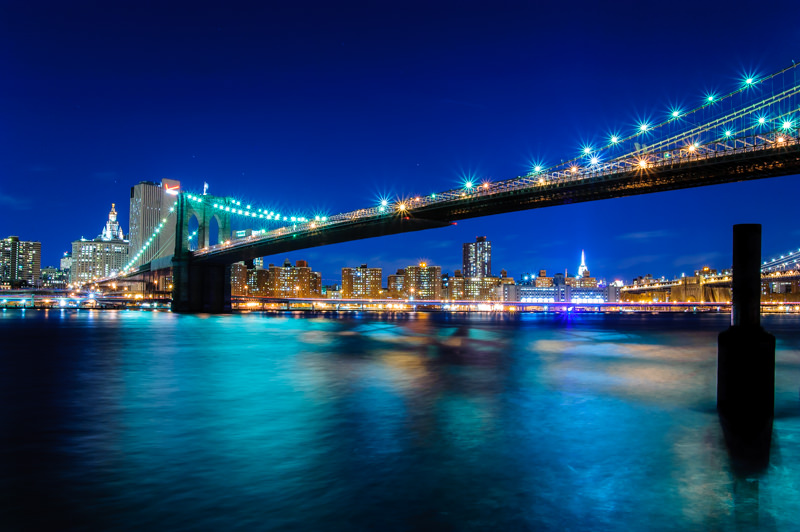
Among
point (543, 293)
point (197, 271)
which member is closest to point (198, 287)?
point (197, 271)

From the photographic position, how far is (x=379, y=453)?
351 inches

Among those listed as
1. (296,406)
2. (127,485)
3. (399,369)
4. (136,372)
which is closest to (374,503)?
(127,485)

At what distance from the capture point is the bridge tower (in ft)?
243

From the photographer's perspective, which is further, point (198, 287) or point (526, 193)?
point (198, 287)

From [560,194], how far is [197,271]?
4930cm

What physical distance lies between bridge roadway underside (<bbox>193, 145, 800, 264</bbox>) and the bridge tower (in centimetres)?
608

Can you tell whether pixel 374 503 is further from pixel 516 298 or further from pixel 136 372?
pixel 516 298

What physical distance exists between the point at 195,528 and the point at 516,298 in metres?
188

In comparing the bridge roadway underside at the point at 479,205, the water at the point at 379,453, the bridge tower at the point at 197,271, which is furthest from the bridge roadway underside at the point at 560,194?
the water at the point at 379,453

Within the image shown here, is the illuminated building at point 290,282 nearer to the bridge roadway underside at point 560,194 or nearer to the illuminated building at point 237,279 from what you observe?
the illuminated building at point 237,279

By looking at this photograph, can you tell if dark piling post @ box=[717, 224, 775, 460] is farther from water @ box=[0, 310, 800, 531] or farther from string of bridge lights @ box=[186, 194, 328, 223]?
string of bridge lights @ box=[186, 194, 328, 223]

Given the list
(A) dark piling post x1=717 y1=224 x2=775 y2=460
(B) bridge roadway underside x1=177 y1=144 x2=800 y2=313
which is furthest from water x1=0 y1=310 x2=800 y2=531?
(B) bridge roadway underside x1=177 y1=144 x2=800 y2=313

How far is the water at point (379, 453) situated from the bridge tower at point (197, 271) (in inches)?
2197

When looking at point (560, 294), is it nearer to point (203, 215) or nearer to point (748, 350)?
point (203, 215)
